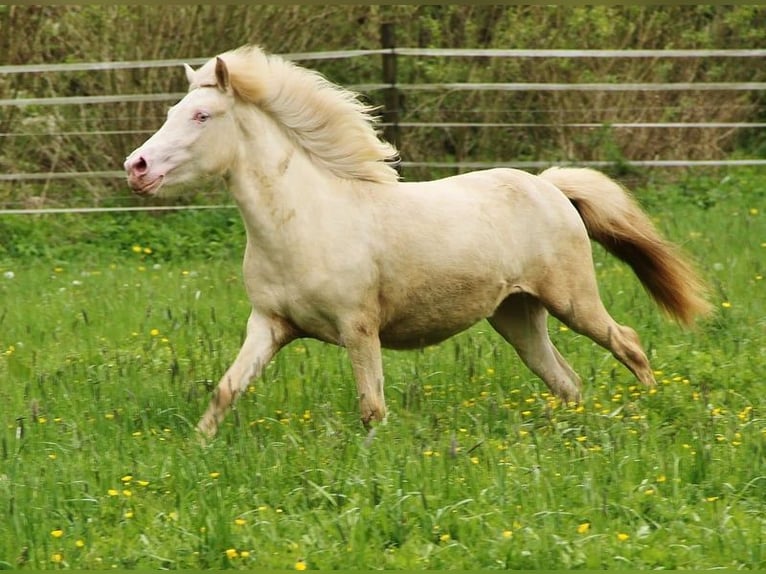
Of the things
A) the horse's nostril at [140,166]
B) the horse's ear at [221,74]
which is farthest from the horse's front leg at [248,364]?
the horse's ear at [221,74]

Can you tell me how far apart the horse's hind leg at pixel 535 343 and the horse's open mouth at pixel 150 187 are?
2.07 metres

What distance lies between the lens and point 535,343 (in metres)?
7.10

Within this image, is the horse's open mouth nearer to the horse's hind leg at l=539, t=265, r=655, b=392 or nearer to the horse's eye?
the horse's eye

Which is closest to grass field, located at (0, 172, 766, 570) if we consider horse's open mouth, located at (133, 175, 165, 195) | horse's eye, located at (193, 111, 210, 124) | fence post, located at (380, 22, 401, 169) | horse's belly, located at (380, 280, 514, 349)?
horse's belly, located at (380, 280, 514, 349)

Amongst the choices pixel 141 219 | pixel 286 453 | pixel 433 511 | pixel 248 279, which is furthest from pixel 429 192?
pixel 141 219

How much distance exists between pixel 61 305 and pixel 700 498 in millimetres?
5377

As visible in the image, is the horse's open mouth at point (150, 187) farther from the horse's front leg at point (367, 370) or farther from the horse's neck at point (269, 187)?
the horse's front leg at point (367, 370)

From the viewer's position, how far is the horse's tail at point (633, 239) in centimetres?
726

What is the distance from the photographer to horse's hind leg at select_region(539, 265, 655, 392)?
22.5 feet

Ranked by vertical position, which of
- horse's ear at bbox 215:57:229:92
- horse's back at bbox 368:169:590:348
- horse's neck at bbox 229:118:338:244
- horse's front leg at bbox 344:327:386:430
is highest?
horse's ear at bbox 215:57:229:92

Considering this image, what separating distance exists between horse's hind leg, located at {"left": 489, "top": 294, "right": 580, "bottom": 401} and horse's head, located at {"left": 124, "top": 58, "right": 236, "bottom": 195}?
1847mm

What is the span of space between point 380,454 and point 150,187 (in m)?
1.62

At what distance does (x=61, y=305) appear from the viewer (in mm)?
9203

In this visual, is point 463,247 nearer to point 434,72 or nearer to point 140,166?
point 140,166
